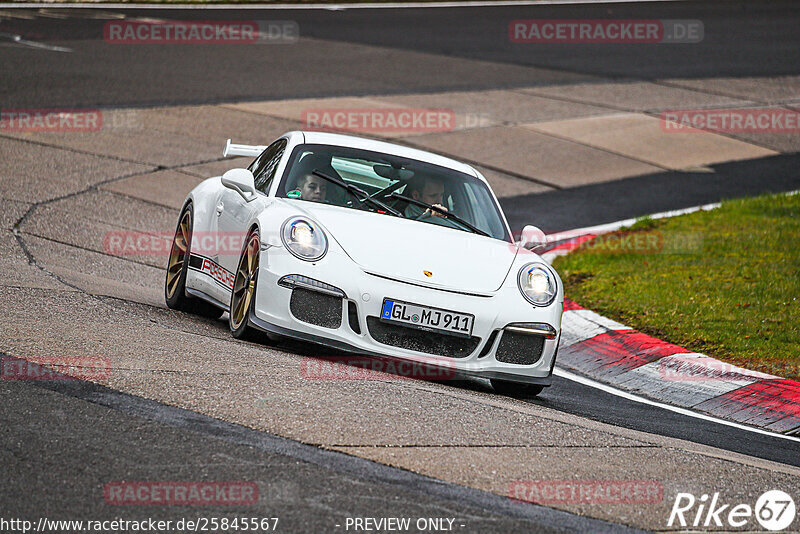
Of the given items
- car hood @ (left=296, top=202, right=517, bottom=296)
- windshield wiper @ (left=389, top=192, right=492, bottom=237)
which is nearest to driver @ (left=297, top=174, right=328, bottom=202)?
car hood @ (left=296, top=202, right=517, bottom=296)

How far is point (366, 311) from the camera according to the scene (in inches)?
253

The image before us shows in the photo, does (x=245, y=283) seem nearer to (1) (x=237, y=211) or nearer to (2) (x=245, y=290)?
(2) (x=245, y=290)

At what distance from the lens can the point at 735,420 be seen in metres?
7.32

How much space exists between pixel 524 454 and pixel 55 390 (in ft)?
6.96

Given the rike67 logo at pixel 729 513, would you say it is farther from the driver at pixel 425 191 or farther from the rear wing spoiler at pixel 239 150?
the rear wing spoiler at pixel 239 150

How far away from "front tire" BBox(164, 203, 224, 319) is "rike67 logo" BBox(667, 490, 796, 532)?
14.0 ft

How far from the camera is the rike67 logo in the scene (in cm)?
451

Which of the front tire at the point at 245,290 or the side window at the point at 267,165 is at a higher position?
the side window at the point at 267,165

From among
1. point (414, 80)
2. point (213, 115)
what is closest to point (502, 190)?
point (213, 115)

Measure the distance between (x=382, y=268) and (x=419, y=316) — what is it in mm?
356

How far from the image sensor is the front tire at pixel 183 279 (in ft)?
26.9

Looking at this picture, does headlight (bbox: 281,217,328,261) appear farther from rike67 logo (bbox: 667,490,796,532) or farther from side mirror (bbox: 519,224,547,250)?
rike67 logo (bbox: 667,490,796,532)

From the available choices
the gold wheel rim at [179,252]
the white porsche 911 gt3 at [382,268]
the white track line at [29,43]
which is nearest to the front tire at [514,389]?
the white porsche 911 gt3 at [382,268]

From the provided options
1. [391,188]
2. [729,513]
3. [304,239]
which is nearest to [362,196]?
[391,188]
